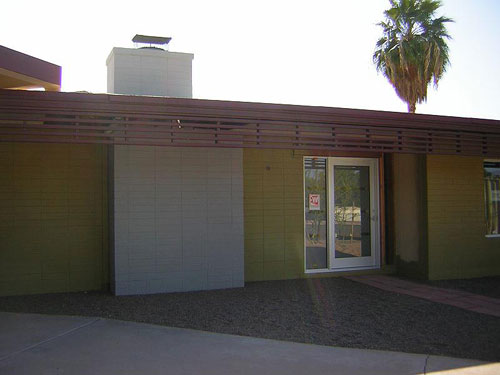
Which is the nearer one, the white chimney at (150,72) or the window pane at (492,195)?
the white chimney at (150,72)

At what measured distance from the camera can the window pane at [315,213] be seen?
395 inches

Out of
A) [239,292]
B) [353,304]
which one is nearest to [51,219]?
[239,292]

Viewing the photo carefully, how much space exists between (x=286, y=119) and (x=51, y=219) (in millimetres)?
4198

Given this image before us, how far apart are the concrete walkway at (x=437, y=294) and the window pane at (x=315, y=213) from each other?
2.39 ft

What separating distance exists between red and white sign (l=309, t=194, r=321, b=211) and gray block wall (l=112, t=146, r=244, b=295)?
1.80m

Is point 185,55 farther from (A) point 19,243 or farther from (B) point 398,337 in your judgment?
(B) point 398,337

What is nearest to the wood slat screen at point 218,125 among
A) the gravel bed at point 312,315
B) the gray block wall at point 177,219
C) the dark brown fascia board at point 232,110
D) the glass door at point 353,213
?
the dark brown fascia board at point 232,110

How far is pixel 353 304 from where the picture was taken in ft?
25.6

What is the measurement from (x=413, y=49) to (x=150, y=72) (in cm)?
1288

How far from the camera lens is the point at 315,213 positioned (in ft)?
33.0

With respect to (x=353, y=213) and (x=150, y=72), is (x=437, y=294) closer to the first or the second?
(x=353, y=213)

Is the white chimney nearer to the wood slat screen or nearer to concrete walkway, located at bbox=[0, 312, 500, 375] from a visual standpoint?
the wood slat screen

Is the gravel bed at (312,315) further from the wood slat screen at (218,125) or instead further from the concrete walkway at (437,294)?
the wood slat screen at (218,125)

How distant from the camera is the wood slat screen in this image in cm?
679
